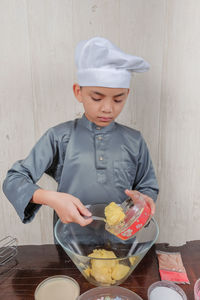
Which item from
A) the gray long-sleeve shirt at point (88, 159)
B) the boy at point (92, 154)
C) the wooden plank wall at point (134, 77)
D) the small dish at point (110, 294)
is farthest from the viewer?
the wooden plank wall at point (134, 77)

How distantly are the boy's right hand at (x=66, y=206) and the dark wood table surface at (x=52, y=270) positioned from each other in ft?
0.47

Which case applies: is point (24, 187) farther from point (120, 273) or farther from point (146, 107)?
point (146, 107)

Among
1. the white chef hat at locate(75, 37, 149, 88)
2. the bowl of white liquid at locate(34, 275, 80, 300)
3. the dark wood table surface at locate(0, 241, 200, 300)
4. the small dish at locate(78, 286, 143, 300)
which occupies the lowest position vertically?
the dark wood table surface at locate(0, 241, 200, 300)

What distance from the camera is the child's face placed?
31.4 inches

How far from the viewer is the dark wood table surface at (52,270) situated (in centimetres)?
72

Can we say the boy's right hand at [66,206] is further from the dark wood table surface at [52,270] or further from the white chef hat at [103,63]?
the white chef hat at [103,63]

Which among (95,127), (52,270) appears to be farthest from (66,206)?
(95,127)

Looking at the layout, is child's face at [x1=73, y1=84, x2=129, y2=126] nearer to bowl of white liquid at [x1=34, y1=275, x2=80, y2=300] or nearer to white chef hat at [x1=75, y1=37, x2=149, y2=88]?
white chef hat at [x1=75, y1=37, x2=149, y2=88]

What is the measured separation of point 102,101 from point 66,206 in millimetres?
299

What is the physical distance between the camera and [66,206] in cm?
75

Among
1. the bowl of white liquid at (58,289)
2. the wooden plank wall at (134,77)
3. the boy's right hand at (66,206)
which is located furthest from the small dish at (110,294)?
the wooden plank wall at (134,77)

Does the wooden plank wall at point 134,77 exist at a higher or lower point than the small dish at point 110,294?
higher

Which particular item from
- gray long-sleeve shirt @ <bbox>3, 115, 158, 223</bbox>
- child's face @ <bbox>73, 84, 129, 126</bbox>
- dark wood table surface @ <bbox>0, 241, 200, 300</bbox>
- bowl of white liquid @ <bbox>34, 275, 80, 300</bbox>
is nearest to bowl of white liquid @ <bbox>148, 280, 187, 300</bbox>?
dark wood table surface @ <bbox>0, 241, 200, 300</bbox>

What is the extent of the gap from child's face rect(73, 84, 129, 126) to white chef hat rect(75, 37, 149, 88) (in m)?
0.02
